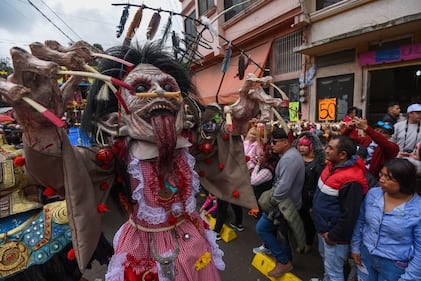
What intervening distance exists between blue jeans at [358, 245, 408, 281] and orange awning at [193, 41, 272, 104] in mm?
3522

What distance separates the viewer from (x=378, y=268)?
165 cm

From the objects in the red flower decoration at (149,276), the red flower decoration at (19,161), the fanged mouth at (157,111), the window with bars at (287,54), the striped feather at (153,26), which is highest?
the window with bars at (287,54)

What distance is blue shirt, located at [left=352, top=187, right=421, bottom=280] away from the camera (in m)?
1.47

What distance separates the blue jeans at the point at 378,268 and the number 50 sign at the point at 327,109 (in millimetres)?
4228

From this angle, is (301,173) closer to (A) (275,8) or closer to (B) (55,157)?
(B) (55,157)

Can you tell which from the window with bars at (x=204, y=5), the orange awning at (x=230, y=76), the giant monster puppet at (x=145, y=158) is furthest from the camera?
the window with bars at (x=204, y=5)

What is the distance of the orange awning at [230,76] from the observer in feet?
23.0

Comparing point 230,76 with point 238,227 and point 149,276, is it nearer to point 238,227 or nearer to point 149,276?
point 238,227

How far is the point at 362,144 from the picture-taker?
3176mm

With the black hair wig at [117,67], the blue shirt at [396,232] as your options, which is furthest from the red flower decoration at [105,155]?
the blue shirt at [396,232]

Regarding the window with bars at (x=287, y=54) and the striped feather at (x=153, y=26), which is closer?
the striped feather at (x=153, y=26)

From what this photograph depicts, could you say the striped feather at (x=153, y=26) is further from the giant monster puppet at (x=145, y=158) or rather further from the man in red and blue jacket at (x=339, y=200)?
the man in red and blue jacket at (x=339, y=200)

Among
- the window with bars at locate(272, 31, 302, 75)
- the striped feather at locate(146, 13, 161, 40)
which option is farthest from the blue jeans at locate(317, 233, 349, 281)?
the window with bars at locate(272, 31, 302, 75)

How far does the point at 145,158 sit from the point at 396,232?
160 cm
